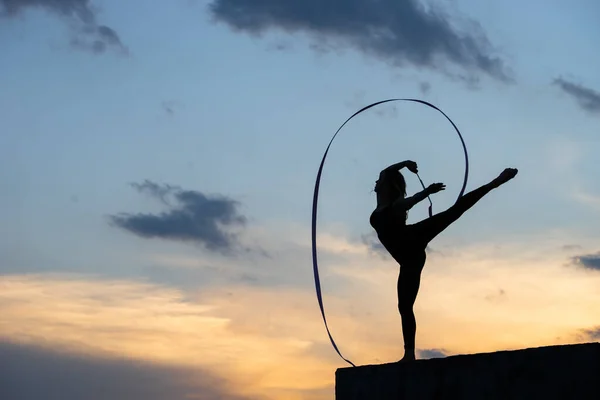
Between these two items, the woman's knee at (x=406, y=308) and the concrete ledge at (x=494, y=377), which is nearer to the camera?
the concrete ledge at (x=494, y=377)

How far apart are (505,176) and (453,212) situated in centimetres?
104

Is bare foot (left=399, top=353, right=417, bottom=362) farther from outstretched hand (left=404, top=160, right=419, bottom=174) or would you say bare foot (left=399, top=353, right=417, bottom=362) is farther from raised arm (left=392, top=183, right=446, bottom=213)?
outstretched hand (left=404, top=160, right=419, bottom=174)

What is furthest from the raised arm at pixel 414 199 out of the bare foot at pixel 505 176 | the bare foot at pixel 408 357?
the bare foot at pixel 408 357

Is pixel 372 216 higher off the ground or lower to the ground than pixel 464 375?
higher

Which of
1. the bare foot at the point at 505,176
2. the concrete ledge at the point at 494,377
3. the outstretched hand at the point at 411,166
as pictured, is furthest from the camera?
the outstretched hand at the point at 411,166

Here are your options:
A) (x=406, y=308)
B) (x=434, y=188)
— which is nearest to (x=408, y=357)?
(x=406, y=308)

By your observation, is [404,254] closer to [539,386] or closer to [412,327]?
[412,327]

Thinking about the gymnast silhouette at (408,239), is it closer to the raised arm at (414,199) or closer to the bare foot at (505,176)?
the raised arm at (414,199)

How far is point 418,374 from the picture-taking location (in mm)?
15188

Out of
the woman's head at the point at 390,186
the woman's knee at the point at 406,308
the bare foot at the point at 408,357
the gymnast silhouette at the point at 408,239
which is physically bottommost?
the bare foot at the point at 408,357

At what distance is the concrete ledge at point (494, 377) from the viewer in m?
12.7

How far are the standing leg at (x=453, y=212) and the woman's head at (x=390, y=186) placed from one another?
738mm

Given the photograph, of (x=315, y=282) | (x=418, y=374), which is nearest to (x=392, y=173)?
(x=315, y=282)

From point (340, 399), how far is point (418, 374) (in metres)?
2.30
